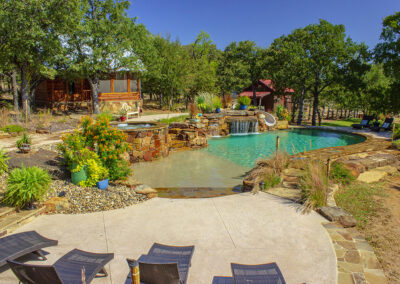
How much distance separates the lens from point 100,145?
686 centimetres

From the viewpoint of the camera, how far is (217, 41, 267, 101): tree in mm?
28595

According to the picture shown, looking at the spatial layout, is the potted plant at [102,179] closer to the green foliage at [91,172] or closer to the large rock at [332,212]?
the green foliage at [91,172]

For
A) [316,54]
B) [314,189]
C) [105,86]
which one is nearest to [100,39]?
[105,86]

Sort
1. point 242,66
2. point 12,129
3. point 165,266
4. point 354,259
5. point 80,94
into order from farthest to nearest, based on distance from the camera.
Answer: point 242,66
point 80,94
point 12,129
point 354,259
point 165,266

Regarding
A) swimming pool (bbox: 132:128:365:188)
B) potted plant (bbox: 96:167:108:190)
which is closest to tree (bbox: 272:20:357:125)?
swimming pool (bbox: 132:128:365:188)

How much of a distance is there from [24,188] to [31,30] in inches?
427

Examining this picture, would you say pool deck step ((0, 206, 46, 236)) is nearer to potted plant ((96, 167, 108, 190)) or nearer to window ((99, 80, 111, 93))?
potted plant ((96, 167, 108, 190))

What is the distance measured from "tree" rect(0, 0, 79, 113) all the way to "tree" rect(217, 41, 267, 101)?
678 inches

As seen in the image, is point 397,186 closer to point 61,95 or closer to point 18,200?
point 18,200

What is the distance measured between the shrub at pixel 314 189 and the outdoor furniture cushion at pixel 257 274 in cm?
260

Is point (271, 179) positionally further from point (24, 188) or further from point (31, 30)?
point (31, 30)

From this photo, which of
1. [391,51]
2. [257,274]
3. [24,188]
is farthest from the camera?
[391,51]

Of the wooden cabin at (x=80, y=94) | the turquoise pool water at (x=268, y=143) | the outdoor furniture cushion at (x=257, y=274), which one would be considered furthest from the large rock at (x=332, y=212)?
the wooden cabin at (x=80, y=94)

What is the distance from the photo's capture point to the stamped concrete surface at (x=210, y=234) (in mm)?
3738
